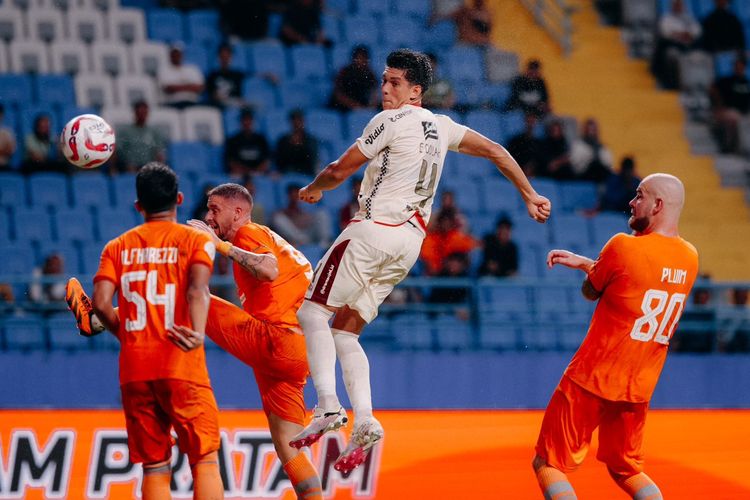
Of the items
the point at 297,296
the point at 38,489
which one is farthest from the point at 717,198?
the point at 38,489

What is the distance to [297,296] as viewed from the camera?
753 centimetres

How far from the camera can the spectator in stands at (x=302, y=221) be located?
40.5ft

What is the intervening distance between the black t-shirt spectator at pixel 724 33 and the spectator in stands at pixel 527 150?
163 inches

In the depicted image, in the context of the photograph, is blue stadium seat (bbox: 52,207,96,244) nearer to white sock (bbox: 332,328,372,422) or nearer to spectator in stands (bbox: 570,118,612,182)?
spectator in stands (bbox: 570,118,612,182)

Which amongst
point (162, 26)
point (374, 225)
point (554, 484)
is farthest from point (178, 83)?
point (554, 484)

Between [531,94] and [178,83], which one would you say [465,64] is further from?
[178,83]

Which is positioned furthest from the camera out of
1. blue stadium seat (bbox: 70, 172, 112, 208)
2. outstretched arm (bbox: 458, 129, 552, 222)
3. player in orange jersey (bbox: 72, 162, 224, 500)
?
blue stadium seat (bbox: 70, 172, 112, 208)

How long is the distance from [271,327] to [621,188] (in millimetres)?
7601

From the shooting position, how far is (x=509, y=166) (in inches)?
278

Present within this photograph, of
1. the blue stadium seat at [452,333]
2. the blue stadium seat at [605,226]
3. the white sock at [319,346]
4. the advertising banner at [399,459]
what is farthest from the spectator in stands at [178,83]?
the white sock at [319,346]

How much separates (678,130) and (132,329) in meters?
12.0

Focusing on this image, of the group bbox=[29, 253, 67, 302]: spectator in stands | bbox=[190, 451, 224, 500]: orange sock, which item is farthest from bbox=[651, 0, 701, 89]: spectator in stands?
bbox=[190, 451, 224, 500]: orange sock

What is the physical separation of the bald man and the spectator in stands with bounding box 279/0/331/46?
899 cm

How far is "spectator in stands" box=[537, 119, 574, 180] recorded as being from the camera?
1423cm
